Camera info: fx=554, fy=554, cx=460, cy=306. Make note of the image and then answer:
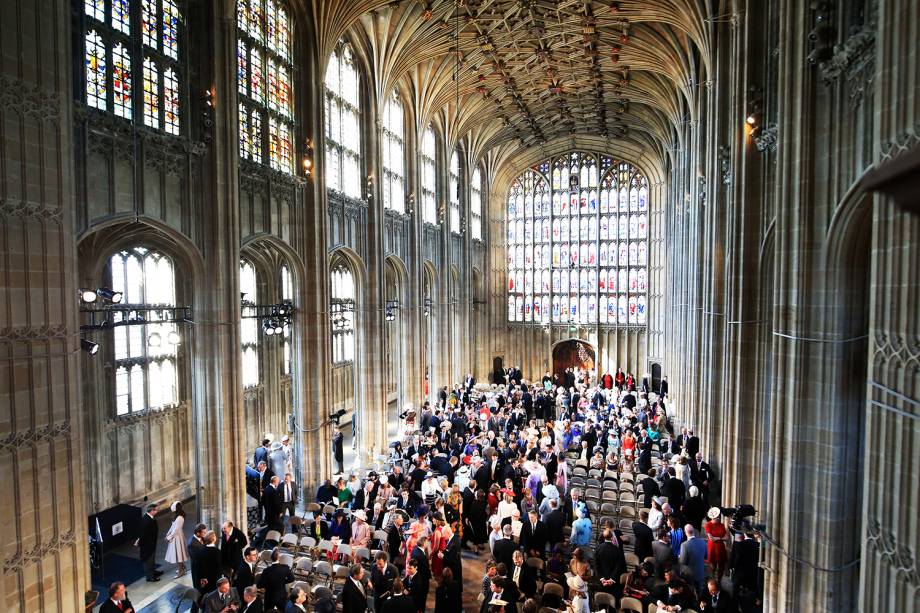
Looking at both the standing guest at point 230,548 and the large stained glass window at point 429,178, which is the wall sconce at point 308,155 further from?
the large stained glass window at point 429,178

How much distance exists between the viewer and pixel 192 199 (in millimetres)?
12086

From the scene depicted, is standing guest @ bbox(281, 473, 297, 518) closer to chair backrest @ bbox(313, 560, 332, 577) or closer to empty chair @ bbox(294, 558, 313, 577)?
empty chair @ bbox(294, 558, 313, 577)

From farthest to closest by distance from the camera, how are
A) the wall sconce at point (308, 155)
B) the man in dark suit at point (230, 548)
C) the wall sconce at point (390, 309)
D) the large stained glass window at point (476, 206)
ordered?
the large stained glass window at point (476, 206), the wall sconce at point (390, 309), the wall sconce at point (308, 155), the man in dark suit at point (230, 548)

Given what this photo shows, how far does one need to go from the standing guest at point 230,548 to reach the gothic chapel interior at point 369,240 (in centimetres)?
214

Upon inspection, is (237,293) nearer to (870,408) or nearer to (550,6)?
(870,408)

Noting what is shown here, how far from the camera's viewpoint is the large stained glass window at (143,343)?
13.7 m

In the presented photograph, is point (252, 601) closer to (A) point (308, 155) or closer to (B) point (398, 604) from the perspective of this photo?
(B) point (398, 604)

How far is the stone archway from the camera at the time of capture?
37.8 metres

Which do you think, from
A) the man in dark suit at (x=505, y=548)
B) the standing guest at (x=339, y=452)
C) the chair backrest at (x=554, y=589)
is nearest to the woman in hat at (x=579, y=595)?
the chair backrest at (x=554, y=589)

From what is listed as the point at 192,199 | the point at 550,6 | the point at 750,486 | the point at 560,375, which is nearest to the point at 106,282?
the point at 192,199

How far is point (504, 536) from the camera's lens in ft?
31.4

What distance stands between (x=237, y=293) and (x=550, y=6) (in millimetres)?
15529

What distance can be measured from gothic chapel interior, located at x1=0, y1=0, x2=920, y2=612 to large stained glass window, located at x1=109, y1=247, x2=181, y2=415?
74 millimetres

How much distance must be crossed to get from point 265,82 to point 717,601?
15.3 metres
